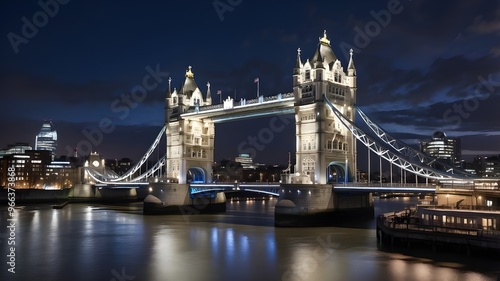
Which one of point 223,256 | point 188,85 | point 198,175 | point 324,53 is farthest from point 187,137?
point 223,256

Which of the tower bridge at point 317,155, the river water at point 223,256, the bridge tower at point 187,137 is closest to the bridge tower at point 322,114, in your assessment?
the tower bridge at point 317,155

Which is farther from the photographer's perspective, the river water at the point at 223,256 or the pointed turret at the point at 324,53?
the pointed turret at the point at 324,53

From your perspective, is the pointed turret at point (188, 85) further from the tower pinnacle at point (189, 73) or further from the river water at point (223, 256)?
the river water at point (223, 256)

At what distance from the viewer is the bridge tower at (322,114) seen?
168 feet

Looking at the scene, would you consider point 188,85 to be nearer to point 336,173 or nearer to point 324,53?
point 324,53

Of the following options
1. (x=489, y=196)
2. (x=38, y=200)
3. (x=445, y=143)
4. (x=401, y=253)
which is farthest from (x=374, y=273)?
(x=445, y=143)

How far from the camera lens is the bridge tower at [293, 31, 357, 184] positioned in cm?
5112

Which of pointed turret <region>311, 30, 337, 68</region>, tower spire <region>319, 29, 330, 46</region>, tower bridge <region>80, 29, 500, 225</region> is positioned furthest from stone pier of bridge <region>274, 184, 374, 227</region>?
tower spire <region>319, 29, 330, 46</region>

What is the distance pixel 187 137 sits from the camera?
69.8 m

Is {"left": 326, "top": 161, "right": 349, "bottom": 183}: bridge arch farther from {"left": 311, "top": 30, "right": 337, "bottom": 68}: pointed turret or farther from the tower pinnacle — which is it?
the tower pinnacle

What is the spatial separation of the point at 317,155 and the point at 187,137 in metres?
24.7

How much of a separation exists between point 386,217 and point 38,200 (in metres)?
77.7

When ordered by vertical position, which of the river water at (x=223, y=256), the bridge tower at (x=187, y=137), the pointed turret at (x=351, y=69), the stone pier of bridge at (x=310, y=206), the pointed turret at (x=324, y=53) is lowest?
the river water at (x=223, y=256)

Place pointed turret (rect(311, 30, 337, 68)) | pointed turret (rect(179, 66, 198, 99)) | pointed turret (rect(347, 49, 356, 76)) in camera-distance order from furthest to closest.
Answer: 1. pointed turret (rect(179, 66, 198, 99))
2. pointed turret (rect(347, 49, 356, 76))
3. pointed turret (rect(311, 30, 337, 68))
